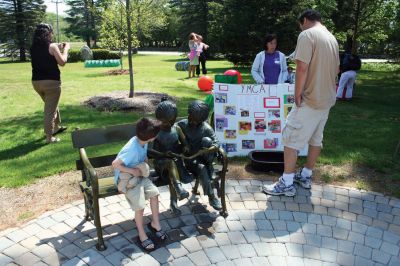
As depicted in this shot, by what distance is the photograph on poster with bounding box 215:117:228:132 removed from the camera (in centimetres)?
593

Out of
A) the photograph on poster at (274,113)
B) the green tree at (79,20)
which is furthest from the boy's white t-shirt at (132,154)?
the green tree at (79,20)

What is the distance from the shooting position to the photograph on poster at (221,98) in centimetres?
584

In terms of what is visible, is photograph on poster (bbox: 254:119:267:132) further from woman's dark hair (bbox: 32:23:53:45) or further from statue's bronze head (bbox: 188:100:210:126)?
woman's dark hair (bbox: 32:23:53:45)

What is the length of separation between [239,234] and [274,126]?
2.48 metres

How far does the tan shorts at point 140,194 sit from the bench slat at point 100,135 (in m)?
0.80

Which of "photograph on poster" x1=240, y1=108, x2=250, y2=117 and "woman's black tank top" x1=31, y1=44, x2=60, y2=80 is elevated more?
"woman's black tank top" x1=31, y1=44, x2=60, y2=80

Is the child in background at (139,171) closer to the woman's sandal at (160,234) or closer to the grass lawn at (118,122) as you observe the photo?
the woman's sandal at (160,234)

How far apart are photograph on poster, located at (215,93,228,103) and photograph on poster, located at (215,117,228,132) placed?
0.26 metres

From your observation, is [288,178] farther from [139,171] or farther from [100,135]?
[100,135]

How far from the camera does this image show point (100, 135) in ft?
13.5

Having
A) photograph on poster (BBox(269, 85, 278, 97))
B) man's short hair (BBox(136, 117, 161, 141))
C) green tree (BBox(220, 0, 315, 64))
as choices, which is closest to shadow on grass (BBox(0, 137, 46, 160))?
man's short hair (BBox(136, 117, 161, 141))

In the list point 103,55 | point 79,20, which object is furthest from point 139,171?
point 79,20

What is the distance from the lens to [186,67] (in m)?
19.0

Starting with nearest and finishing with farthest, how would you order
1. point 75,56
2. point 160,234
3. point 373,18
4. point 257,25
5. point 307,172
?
point 160,234 → point 307,172 → point 257,25 → point 373,18 → point 75,56
